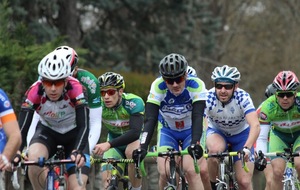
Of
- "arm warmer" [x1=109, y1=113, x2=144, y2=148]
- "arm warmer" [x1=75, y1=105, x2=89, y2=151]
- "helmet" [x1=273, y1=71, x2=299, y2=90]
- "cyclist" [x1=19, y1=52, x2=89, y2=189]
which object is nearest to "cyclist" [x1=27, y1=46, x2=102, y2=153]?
"cyclist" [x1=19, y1=52, x2=89, y2=189]

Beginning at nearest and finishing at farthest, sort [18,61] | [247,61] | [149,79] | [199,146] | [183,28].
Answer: [199,146] < [18,61] < [149,79] < [183,28] < [247,61]

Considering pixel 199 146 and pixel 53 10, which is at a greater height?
pixel 53 10

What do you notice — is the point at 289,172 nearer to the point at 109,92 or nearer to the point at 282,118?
the point at 282,118

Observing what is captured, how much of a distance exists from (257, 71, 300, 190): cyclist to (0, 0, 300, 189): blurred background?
4.17 m

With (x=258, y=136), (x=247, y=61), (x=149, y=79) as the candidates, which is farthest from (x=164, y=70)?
(x=247, y=61)

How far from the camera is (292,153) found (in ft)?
44.2

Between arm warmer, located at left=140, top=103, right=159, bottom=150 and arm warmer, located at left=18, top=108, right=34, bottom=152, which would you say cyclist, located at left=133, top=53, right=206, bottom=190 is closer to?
arm warmer, located at left=140, top=103, right=159, bottom=150

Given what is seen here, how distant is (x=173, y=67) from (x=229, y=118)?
75.6 inches

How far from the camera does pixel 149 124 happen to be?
492 inches

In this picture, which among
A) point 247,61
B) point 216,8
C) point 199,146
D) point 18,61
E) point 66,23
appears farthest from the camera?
point 247,61

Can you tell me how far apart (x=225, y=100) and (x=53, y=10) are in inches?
524

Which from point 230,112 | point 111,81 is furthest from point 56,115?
point 230,112

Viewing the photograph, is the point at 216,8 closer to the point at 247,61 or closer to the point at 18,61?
the point at 247,61

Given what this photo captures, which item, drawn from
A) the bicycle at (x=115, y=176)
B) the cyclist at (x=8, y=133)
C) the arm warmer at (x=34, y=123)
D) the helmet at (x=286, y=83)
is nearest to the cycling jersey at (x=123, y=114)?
the bicycle at (x=115, y=176)
